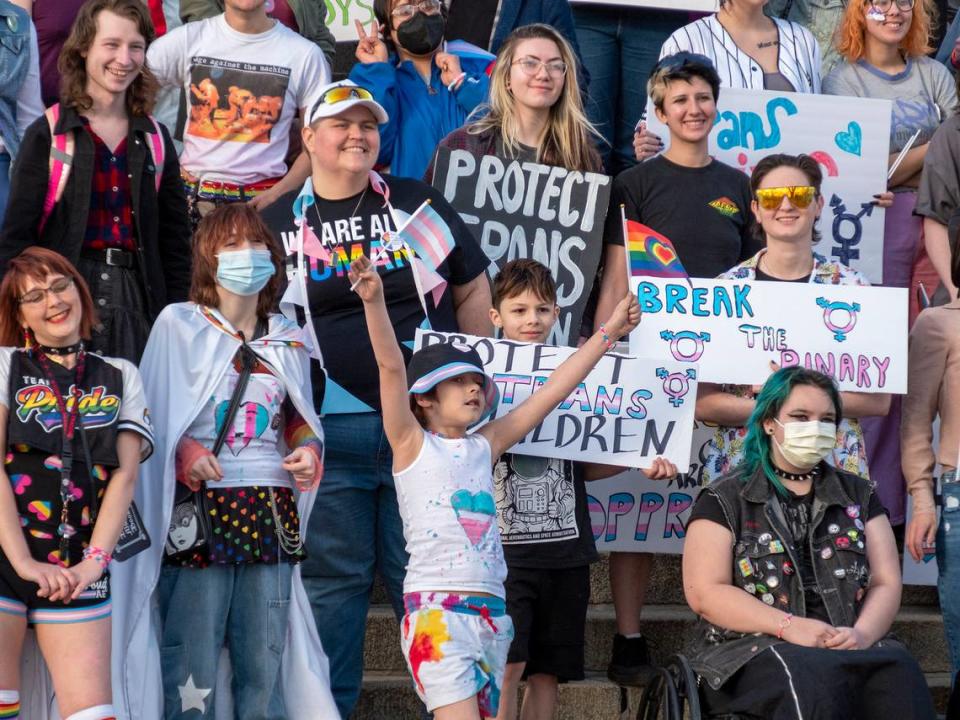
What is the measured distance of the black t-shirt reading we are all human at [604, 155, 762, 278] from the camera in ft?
21.2

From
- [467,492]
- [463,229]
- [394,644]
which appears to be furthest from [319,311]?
[394,644]

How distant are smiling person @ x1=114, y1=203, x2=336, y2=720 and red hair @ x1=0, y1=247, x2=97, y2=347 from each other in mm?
313

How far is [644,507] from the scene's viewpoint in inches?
252

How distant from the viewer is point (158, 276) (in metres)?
5.83

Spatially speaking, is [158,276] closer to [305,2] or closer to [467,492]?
[467,492]

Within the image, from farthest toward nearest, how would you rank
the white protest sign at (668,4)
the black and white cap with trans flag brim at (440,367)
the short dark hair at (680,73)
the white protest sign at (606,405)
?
the white protest sign at (668,4)
the short dark hair at (680,73)
the white protest sign at (606,405)
the black and white cap with trans flag brim at (440,367)

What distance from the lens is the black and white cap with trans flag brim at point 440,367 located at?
4.98 metres

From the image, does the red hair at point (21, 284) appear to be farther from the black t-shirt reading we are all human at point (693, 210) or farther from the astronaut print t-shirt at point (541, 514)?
the black t-shirt reading we are all human at point (693, 210)

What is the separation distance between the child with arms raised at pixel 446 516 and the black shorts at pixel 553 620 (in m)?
0.51

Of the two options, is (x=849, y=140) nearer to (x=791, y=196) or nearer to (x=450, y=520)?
(x=791, y=196)

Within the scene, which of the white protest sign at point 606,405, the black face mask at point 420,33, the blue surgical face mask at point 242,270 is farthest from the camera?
the black face mask at point 420,33

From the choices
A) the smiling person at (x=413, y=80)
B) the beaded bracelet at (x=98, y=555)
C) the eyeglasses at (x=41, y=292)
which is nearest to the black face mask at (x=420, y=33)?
the smiling person at (x=413, y=80)

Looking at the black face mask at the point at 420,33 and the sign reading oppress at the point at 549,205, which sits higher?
the black face mask at the point at 420,33

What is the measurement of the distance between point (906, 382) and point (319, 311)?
2.21 meters
